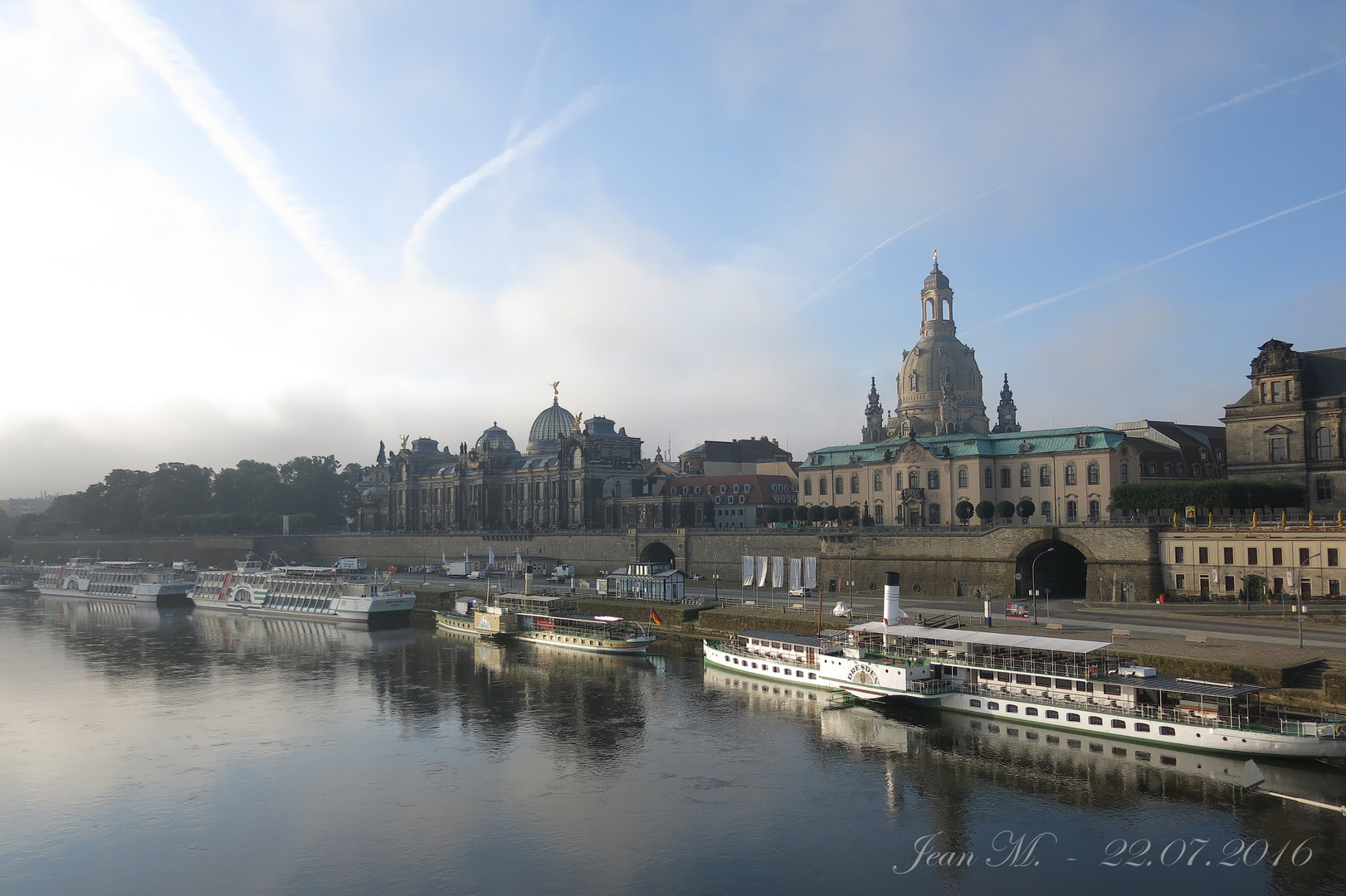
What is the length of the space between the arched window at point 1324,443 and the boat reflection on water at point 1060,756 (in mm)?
41865

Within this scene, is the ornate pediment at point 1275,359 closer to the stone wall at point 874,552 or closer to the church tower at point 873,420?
the stone wall at point 874,552

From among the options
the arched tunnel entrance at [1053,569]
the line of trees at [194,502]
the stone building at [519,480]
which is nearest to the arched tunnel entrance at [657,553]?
the stone building at [519,480]

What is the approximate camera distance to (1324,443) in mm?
68812

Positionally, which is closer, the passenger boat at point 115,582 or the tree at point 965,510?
the tree at point 965,510

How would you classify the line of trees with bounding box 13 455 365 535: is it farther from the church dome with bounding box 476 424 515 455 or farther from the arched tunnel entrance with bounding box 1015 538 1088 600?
the arched tunnel entrance with bounding box 1015 538 1088 600

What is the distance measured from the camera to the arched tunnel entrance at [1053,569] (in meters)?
70.2

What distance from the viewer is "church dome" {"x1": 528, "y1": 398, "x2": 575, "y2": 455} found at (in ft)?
506

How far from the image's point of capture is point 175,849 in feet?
99.8

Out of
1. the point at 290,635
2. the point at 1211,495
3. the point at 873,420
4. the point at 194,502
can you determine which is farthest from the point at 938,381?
the point at 194,502

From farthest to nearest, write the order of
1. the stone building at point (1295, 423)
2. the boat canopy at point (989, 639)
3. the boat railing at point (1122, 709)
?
the stone building at point (1295, 423)
the boat canopy at point (989, 639)
the boat railing at point (1122, 709)

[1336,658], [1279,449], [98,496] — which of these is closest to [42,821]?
[1336,658]

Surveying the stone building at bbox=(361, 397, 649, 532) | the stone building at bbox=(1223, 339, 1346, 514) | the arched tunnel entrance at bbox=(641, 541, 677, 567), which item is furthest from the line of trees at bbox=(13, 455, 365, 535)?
the stone building at bbox=(1223, 339, 1346, 514)

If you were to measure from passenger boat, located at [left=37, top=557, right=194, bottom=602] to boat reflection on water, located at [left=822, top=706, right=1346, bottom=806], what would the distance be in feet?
320

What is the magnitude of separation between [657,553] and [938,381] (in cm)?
5807
